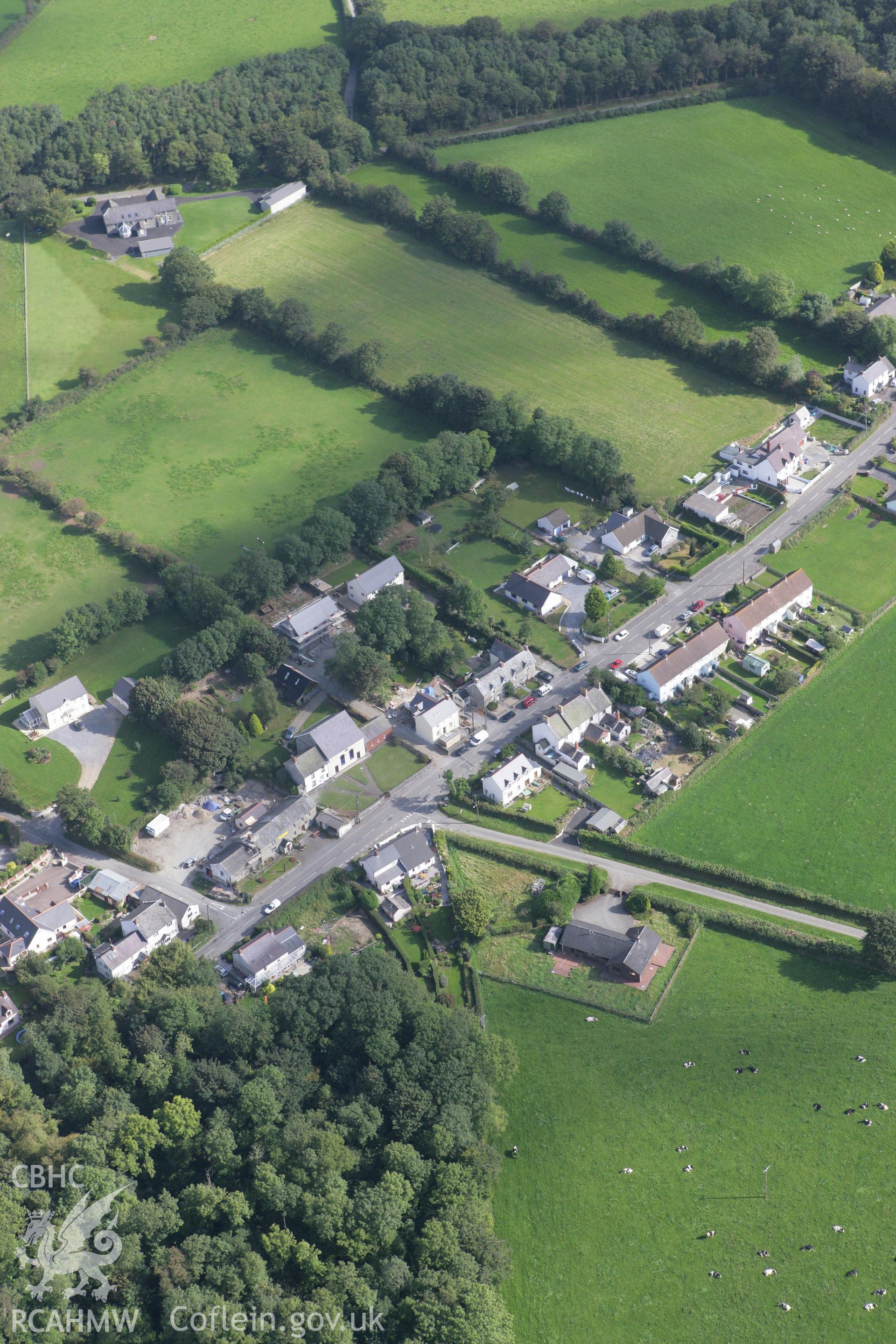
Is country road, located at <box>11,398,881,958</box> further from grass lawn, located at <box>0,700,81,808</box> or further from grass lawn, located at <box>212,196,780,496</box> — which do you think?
grass lawn, located at <box>212,196,780,496</box>

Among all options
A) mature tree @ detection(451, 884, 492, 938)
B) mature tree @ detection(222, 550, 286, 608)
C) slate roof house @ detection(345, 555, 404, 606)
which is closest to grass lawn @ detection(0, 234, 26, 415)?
mature tree @ detection(222, 550, 286, 608)

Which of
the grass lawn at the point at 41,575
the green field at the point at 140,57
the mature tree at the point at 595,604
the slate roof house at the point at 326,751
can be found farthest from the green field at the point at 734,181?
the slate roof house at the point at 326,751

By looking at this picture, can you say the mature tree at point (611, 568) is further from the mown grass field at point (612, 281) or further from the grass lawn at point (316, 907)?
the mown grass field at point (612, 281)

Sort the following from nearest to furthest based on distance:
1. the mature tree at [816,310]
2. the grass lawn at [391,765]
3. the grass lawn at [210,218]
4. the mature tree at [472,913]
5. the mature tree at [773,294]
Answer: the mature tree at [472,913]
the grass lawn at [391,765]
the mature tree at [816,310]
the mature tree at [773,294]
the grass lawn at [210,218]

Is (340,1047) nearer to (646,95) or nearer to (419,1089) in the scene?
(419,1089)

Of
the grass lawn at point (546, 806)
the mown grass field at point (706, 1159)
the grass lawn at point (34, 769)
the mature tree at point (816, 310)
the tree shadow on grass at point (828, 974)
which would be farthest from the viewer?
the mature tree at point (816, 310)

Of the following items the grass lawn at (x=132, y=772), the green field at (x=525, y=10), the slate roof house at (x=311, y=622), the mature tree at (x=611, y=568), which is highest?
the green field at (x=525, y=10)
